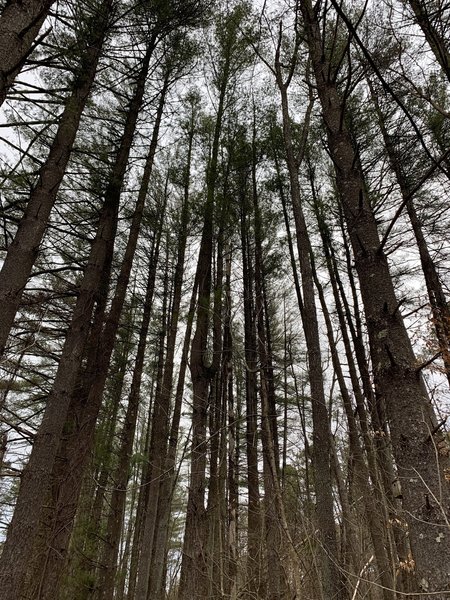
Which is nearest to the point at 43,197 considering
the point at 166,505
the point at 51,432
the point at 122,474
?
the point at 51,432

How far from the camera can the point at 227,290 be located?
22.5 ft

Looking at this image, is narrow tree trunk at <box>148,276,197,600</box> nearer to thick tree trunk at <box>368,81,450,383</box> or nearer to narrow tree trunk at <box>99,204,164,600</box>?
narrow tree trunk at <box>99,204,164,600</box>

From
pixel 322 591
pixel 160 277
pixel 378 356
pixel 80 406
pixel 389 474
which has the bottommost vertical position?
pixel 322 591

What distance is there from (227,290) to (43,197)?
11.2 ft

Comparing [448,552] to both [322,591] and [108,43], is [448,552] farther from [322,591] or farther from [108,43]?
[108,43]

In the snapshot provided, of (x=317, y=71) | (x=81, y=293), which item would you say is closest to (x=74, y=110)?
(x=81, y=293)

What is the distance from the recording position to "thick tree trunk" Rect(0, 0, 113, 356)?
3615mm

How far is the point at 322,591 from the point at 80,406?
412 cm

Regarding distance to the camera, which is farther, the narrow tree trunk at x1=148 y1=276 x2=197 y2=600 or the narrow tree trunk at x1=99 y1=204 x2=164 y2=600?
the narrow tree trunk at x1=99 y1=204 x2=164 y2=600

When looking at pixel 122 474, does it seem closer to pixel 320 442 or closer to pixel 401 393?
pixel 320 442

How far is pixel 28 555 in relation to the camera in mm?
3689

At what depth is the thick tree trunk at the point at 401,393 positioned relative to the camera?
1.61 meters

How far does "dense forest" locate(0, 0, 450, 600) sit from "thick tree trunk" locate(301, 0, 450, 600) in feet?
0.04

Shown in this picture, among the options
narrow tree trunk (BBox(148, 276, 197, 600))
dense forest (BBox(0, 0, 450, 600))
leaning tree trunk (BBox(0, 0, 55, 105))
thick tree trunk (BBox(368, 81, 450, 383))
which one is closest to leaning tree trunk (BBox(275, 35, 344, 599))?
dense forest (BBox(0, 0, 450, 600))
